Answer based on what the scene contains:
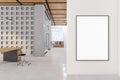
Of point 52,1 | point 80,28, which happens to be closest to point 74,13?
point 80,28

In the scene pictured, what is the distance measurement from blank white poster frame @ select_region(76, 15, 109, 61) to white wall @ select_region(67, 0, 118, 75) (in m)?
0.12

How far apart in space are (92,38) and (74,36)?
57 cm

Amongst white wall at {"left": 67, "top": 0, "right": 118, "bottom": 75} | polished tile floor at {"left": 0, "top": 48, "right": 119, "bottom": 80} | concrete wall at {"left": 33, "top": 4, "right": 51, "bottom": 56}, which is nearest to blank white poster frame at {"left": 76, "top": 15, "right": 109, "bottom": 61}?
white wall at {"left": 67, "top": 0, "right": 118, "bottom": 75}

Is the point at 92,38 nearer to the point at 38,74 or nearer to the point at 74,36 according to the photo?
the point at 74,36

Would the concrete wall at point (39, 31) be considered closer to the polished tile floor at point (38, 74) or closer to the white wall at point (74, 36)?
the polished tile floor at point (38, 74)

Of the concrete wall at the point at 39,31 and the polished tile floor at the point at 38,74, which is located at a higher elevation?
the concrete wall at the point at 39,31

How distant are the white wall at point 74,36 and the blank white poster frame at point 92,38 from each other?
4.9 inches

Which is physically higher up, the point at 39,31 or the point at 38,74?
the point at 39,31

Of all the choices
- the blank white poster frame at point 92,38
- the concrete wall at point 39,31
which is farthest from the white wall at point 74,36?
the concrete wall at point 39,31

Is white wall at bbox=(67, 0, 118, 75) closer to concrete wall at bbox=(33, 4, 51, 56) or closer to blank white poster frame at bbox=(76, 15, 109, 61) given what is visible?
blank white poster frame at bbox=(76, 15, 109, 61)

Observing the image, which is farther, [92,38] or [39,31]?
[39,31]

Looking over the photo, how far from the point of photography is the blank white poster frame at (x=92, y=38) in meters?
6.17

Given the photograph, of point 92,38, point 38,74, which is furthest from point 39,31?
point 92,38

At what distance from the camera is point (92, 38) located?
620 centimetres
